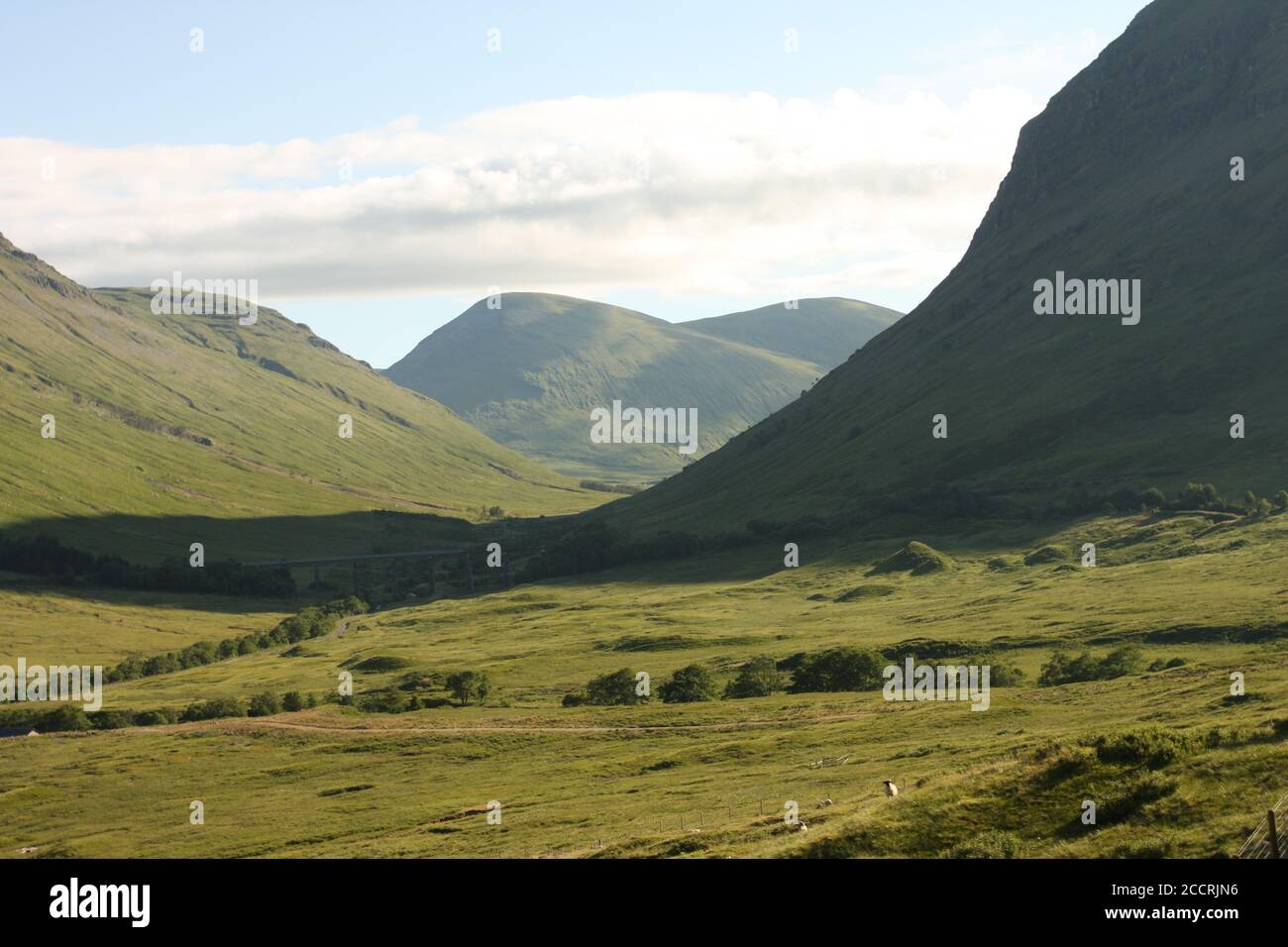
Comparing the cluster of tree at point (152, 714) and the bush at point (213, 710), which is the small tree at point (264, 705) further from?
the bush at point (213, 710)

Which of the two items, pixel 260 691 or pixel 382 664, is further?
pixel 382 664

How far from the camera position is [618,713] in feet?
407

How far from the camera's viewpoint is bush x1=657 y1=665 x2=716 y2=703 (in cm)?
13212

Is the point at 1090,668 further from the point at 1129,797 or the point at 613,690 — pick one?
the point at 1129,797

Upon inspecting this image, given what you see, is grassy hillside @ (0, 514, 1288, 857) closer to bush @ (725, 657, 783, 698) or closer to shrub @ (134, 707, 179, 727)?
bush @ (725, 657, 783, 698)

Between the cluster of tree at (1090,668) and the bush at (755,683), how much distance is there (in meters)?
27.2

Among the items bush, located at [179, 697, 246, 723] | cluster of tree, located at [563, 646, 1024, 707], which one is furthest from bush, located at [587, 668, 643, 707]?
bush, located at [179, 697, 246, 723]

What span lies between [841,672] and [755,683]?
8937mm

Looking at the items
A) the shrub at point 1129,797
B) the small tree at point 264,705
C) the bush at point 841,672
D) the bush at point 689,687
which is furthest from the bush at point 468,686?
the shrub at point 1129,797

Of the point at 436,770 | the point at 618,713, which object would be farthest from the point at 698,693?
the point at 436,770

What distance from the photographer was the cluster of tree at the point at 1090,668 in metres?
114
